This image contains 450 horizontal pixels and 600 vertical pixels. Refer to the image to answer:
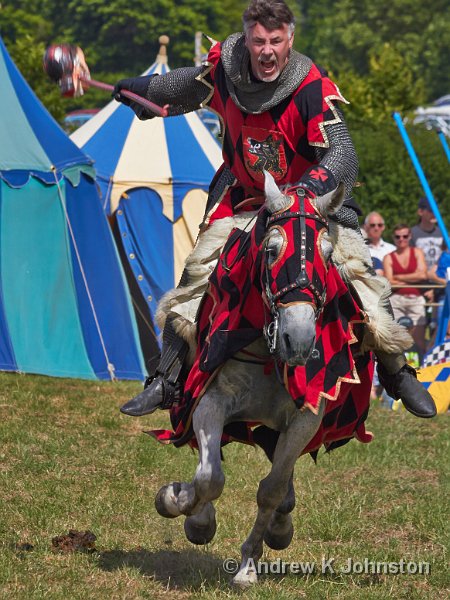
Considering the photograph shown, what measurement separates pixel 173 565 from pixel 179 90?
2.35 metres

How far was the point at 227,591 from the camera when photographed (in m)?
5.55

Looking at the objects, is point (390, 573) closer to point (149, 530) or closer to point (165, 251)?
point (149, 530)

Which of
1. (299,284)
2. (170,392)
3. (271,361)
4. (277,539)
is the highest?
(299,284)

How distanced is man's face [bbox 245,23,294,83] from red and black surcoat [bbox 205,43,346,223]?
15 cm

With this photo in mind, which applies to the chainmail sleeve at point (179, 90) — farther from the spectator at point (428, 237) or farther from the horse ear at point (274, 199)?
the spectator at point (428, 237)

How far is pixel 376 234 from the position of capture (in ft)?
41.6

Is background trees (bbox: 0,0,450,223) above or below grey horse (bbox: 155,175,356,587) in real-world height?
below

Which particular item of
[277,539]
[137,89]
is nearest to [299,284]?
[277,539]

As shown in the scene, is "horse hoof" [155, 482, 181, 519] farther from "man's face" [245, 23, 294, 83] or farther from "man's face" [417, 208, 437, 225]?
"man's face" [417, 208, 437, 225]

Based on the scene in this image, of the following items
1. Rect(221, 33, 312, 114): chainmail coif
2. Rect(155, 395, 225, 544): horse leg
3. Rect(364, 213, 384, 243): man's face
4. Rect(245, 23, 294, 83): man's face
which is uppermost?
Rect(245, 23, 294, 83): man's face

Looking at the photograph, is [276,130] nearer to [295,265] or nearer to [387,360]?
[295,265]

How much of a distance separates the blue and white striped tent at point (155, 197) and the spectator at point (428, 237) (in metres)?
2.48

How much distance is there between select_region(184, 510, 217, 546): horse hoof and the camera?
18.9 ft

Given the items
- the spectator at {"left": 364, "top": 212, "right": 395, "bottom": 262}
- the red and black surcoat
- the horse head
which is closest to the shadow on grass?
the horse head
